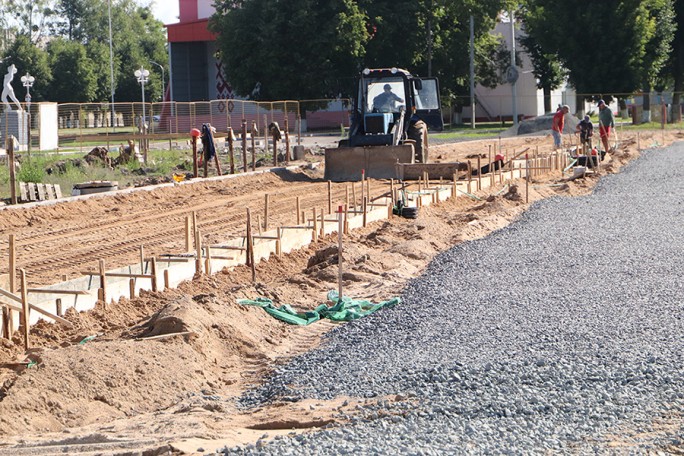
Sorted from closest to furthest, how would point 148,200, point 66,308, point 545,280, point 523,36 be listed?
point 66,308, point 545,280, point 148,200, point 523,36

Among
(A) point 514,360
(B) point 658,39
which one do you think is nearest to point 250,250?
(A) point 514,360

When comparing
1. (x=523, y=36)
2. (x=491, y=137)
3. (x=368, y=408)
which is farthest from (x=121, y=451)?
(x=523, y=36)

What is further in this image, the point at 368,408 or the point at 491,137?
the point at 491,137

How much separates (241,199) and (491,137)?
28.4 metres

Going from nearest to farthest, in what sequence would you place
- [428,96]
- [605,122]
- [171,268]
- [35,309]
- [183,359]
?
[183,359]
[35,309]
[171,268]
[428,96]
[605,122]

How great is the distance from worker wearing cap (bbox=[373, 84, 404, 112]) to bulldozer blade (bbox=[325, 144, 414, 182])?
137cm

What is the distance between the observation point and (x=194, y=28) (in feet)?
224

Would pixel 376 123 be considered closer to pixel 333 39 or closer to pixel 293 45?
pixel 333 39

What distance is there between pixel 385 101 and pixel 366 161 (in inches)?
69.3

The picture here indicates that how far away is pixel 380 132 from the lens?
81.9ft

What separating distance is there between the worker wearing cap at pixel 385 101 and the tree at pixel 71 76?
5948cm

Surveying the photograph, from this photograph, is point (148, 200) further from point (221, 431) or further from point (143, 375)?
point (221, 431)

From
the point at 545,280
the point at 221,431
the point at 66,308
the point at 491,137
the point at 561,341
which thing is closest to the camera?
the point at 221,431

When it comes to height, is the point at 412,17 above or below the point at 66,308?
above
